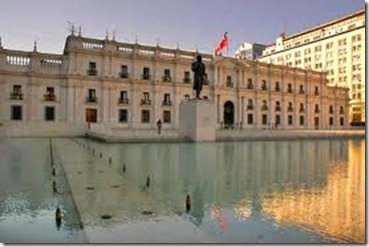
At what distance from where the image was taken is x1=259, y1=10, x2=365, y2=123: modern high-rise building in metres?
71.2

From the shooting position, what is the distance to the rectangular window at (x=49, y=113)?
39188 mm

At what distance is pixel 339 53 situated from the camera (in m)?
75.4

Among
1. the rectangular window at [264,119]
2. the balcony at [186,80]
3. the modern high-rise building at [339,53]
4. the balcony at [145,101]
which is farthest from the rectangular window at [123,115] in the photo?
the modern high-rise building at [339,53]

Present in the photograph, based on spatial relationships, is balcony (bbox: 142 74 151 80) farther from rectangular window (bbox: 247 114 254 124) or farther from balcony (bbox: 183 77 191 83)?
rectangular window (bbox: 247 114 254 124)

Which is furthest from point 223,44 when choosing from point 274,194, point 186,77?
point 274,194

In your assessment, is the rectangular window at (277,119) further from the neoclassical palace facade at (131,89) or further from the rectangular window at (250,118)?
the rectangular window at (250,118)

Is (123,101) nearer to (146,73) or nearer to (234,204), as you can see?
(146,73)

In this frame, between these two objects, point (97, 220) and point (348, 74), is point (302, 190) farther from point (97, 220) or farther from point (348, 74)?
point (348, 74)

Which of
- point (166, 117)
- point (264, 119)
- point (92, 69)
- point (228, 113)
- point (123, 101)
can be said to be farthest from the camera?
point (264, 119)

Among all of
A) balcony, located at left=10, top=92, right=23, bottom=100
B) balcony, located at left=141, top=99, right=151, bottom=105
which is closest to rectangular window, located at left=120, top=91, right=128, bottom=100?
balcony, located at left=141, top=99, right=151, bottom=105

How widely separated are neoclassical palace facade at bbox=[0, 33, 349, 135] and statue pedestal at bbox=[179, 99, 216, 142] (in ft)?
41.7

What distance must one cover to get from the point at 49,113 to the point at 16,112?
326cm

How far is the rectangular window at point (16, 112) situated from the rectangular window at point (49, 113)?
255 cm

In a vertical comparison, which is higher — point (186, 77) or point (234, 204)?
point (186, 77)
